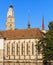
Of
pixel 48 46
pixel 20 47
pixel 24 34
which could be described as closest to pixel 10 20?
pixel 24 34

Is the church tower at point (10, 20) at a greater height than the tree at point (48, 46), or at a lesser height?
greater

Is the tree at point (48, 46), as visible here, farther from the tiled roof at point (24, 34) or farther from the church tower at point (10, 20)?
the church tower at point (10, 20)

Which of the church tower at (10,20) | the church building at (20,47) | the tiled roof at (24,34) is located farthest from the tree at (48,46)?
the church tower at (10,20)

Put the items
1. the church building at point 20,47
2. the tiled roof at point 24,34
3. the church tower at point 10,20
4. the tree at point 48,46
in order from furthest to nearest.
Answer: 1. the church tower at point 10,20
2. the tiled roof at point 24,34
3. the church building at point 20,47
4. the tree at point 48,46

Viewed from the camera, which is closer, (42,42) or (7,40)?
(42,42)

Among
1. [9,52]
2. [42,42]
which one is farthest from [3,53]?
[42,42]

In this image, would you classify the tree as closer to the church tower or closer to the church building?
the church building

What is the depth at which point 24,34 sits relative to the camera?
3019 inches

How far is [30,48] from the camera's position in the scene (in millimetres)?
74188

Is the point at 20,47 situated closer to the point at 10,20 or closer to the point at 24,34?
the point at 24,34

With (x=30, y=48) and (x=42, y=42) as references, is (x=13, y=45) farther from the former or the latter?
(x=42, y=42)

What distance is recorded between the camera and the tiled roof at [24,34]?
7516cm

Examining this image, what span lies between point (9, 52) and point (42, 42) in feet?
68.7

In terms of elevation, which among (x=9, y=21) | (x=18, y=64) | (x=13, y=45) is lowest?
(x=18, y=64)
